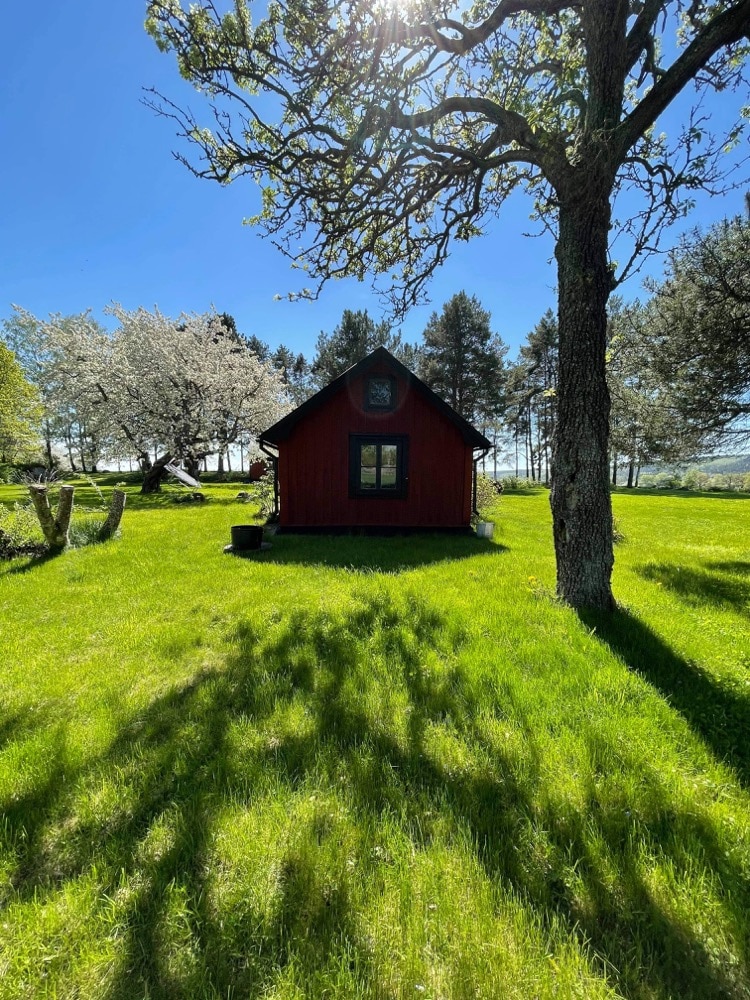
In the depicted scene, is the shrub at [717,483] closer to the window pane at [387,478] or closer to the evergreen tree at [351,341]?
the evergreen tree at [351,341]

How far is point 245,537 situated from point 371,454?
163 inches

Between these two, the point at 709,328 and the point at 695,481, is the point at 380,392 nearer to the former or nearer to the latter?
the point at 709,328

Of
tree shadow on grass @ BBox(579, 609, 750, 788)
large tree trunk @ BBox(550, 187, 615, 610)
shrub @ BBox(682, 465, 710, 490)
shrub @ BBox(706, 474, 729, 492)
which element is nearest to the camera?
tree shadow on grass @ BBox(579, 609, 750, 788)

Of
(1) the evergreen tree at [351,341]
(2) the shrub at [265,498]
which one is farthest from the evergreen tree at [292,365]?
(2) the shrub at [265,498]

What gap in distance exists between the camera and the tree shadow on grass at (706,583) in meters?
5.57

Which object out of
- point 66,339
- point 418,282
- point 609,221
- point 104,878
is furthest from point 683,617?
point 66,339

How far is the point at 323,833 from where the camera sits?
197cm

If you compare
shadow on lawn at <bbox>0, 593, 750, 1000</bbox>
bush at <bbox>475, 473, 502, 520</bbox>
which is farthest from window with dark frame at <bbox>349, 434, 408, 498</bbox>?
shadow on lawn at <bbox>0, 593, 750, 1000</bbox>

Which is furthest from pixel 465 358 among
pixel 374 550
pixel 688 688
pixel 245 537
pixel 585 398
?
pixel 688 688

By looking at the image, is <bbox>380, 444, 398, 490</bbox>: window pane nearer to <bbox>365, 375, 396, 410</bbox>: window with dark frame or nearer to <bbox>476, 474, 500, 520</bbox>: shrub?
<bbox>365, 375, 396, 410</bbox>: window with dark frame

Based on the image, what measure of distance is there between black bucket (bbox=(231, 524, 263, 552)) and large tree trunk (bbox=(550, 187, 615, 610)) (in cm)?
617

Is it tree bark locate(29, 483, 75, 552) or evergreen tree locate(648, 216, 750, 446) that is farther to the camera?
evergreen tree locate(648, 216, 750, 446)

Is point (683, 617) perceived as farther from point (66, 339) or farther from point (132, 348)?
point (66, 339)

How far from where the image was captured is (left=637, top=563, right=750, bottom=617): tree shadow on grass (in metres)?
5.57
